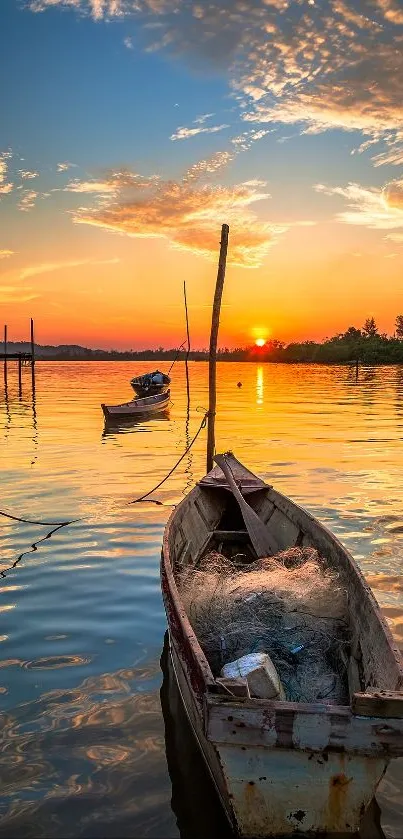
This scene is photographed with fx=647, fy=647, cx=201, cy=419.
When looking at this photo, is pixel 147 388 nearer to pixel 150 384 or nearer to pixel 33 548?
pixel 150 384

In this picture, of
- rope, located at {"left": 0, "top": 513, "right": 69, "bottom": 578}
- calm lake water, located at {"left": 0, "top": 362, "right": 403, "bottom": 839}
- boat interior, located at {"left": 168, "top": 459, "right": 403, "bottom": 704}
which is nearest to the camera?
calm lake water, located at {"left": 0, "top": 362, "right": 403, "bottom": 839}

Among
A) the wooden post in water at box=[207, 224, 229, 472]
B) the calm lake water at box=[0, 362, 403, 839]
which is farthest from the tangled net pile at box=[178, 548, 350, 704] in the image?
the wooden post in water at box=[207, 224, 229, 472]

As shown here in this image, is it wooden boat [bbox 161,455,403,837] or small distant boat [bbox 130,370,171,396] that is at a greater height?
small distant boat [bbox 130,370,171,396]

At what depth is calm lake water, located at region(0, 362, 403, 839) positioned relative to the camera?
15.2 ft

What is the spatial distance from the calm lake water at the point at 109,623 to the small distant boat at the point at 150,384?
19.6 meters

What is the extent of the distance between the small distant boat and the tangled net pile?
1369 inches

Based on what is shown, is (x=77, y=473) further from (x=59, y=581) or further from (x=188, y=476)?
(x=59, y=581)

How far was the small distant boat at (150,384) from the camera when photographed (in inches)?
1655

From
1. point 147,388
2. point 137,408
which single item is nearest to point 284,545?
point 137,408

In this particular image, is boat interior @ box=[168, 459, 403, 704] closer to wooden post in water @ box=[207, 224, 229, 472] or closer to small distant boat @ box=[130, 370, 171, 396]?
wooden post in water @ box=[207, 224, 229, 472]

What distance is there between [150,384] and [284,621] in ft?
122

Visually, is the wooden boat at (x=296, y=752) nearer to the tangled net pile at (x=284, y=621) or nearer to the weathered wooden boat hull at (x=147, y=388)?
the tangled net pile at (x=284, y=621)

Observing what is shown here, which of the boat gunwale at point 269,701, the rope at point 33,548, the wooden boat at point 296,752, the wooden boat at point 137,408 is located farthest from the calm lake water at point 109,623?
the wooden boat at point 137,408

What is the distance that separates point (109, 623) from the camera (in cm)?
768
